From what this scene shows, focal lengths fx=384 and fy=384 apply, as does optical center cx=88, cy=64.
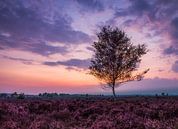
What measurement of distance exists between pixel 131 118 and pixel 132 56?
139ft

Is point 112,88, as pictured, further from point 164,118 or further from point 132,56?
point 164,118

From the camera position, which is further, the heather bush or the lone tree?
the lone tree

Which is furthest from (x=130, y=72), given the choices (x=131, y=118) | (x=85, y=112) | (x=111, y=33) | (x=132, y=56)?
(x=131, y=118)

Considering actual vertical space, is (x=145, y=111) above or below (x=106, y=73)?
below

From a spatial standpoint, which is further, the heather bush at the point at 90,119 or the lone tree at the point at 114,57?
the lone tree at the point at 114,57

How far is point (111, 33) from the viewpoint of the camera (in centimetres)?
5941

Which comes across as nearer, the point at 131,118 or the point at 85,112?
the point at 131,118

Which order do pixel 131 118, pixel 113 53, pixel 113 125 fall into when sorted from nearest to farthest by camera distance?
pixel 113 125, pixel 131 118, pixel 113 53

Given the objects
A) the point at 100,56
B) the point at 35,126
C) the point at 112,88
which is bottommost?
the point at 35,126

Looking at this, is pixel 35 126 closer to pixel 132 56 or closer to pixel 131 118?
pixel 131 118

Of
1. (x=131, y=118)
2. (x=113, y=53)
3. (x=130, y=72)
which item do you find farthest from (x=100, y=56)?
(x=131, y=118)

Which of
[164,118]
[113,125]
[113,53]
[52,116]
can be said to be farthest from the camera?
[113,53]

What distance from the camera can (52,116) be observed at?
22.7 metres

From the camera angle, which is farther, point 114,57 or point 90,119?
point 114,57
